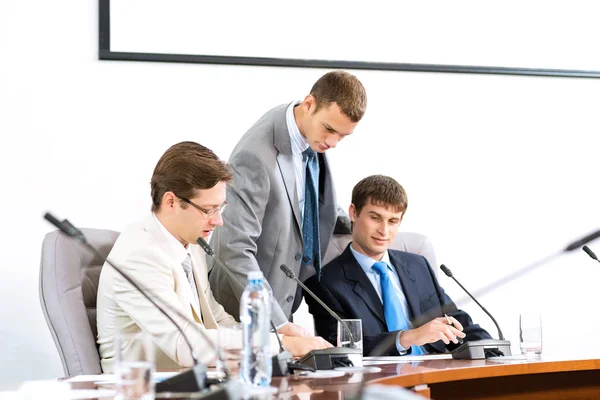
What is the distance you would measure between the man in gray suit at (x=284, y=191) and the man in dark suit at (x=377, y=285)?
105 millimetres

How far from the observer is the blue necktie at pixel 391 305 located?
2.78 meters

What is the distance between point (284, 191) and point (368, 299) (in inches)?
19.5

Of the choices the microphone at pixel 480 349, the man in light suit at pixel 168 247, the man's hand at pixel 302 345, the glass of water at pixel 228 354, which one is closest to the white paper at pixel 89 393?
the glass of water at pixel 228 354

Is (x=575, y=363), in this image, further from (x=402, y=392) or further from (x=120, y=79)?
(x=120, y=79)

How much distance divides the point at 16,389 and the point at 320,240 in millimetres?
1400

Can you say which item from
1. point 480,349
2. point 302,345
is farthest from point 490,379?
point 302,345

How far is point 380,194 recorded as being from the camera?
111 inches

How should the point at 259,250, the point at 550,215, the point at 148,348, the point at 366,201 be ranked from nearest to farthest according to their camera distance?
the point at 148,348 < the point at 259,250 < the point at 366,201 < the point at 550,215

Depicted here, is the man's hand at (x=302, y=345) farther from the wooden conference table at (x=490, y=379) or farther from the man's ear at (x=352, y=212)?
the man's ear at (x=352, y=212)

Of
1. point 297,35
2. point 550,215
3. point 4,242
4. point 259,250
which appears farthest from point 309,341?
point 550,215

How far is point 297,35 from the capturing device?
323 cm

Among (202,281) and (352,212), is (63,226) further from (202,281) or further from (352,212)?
(352,212)

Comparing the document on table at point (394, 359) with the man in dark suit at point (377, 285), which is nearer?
the document on table at point (394, 359)

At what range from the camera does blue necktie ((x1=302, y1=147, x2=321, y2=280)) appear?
272cm
